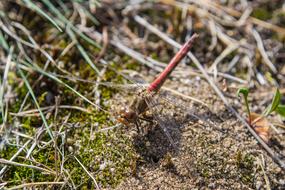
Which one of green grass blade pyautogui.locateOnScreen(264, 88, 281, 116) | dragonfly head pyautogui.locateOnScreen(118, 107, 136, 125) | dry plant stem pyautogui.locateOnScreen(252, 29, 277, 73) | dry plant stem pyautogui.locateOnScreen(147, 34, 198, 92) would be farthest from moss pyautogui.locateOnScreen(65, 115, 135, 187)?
dry plant stem pyautogui.locateOnScreen(252, 29, 277, 73)

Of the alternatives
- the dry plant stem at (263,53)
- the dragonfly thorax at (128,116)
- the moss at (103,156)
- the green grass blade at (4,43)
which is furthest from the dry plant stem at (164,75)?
the green grass blade at (4,43)

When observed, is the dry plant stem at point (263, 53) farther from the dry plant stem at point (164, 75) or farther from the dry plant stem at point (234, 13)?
the dry plant stem at point (164, 75)

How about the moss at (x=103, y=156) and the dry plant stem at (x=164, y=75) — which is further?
the dry plant stem at (x=164, y=75)

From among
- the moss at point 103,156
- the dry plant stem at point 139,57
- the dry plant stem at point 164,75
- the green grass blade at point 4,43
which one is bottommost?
the moss at point 103,156

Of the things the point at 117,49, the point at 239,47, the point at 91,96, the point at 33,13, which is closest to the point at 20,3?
the point at 33,13

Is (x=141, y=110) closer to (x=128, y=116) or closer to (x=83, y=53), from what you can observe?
(x=128, y=116)

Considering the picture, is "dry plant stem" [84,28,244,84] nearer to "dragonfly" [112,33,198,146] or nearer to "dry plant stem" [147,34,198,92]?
"dry plant stem" [147,34,198,92]
